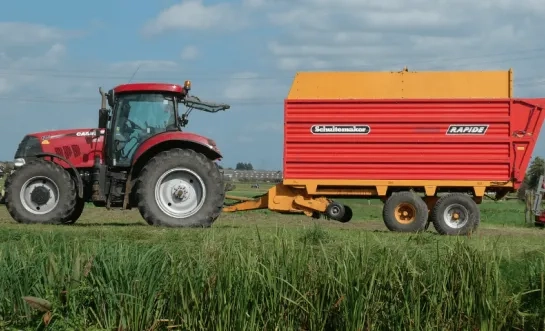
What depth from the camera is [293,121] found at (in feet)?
56.2

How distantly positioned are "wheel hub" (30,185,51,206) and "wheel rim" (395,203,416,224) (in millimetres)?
6084

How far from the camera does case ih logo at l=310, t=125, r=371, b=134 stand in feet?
55.9

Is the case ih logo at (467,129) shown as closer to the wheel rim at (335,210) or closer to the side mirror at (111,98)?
the wheel rim at (335,210)

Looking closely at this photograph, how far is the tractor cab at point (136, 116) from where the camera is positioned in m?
15.4

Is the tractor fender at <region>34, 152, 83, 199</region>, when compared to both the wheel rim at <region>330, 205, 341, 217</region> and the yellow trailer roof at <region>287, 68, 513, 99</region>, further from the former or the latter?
the wheel rim at <region>330, 205, 341, 217</region>

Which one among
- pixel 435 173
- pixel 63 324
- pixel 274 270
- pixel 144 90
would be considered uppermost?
pixel 144 90

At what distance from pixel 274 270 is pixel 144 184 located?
615cm

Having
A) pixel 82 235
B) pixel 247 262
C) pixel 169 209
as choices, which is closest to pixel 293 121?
pixel 169 209

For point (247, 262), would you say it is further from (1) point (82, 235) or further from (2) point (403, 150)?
(2) point (403, 150)

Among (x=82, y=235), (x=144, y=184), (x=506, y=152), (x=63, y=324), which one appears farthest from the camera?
(x=506, y=152)

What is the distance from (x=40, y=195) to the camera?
1526 cm

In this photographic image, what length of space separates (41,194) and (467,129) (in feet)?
24.8

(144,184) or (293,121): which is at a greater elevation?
(293,121)

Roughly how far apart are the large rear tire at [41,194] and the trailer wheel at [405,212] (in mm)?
5547
